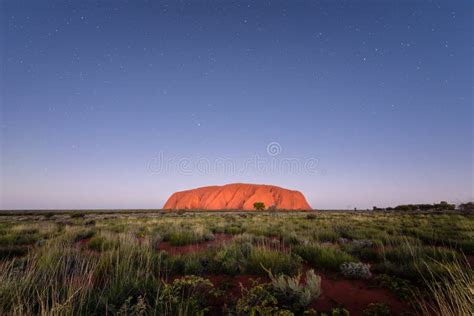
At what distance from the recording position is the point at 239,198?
102688 mm

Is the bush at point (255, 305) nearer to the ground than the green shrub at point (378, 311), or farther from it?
farther from it

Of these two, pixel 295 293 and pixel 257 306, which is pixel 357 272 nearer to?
pixel 295 293

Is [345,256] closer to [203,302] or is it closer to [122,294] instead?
[203,302]

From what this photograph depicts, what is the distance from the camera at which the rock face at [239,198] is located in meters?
100

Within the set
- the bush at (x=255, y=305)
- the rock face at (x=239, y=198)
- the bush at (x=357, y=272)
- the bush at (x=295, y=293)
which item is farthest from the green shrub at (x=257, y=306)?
the rock face at (x=239, y=198)

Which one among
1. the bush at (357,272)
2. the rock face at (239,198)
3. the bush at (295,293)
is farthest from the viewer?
the rock face at (239,198)

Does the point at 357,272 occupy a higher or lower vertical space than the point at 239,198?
higher

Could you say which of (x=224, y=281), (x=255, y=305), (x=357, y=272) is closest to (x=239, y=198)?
(x=357, y=272)

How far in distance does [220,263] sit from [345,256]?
274cm

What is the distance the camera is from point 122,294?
300 centimetres

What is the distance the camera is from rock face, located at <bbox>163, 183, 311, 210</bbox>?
10022 cm

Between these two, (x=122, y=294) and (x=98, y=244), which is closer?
(x=122, y=294)

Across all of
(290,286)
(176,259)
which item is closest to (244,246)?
(176,259)

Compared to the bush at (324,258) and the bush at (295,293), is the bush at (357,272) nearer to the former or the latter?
the bush at (324,258)
